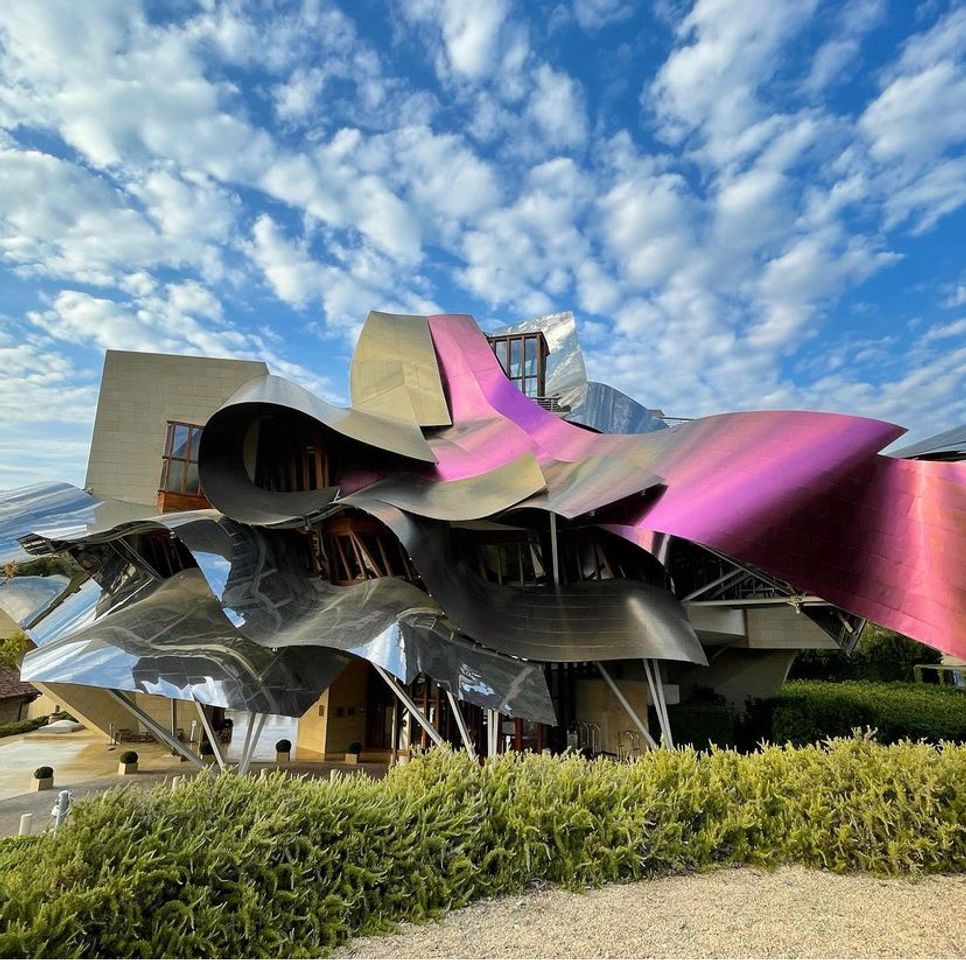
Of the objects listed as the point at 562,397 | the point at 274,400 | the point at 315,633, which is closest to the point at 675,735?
the point at 315,633

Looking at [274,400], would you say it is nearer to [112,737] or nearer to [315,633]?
[315,633]

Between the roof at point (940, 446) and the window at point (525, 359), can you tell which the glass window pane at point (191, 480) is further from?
the roof at point (940, 446)

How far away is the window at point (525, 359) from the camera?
104 ft

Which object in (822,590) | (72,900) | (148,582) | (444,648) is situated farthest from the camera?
(148,582)

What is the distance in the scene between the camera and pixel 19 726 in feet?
86.4

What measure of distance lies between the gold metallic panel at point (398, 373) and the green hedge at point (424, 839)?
1563 cm

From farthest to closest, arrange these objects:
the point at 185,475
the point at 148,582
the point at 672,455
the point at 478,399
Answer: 1. the point at 185,475
2. the point at 478,399
3. the point at 148,582
4. the point at 672,455

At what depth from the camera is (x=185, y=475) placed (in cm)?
2506

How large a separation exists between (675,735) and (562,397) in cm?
2509

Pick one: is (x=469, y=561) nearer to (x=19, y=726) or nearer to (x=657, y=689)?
(x=657, y=689)

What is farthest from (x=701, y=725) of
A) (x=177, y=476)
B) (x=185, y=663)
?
(x=177, y=476)

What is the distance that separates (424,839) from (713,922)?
2.64m

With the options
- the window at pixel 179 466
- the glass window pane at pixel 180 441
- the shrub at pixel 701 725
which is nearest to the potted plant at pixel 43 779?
the window at pixel 179 466

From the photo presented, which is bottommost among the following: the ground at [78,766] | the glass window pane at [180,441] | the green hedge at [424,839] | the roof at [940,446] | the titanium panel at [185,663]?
the ground at [78,766]
